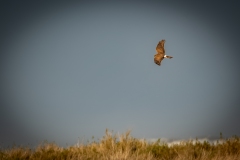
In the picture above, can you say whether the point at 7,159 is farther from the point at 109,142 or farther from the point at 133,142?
the point at 133,142

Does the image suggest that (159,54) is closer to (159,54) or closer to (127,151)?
(159,54)

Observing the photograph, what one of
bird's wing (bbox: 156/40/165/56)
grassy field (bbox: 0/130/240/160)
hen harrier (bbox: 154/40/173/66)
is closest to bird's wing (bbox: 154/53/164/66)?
hen harrier (bbox: 154/40/173/66)

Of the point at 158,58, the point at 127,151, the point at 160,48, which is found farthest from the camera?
the point at 160,48

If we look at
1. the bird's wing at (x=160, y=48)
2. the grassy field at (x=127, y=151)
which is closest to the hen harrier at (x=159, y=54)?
the bird's wing at (x=160, y=48)

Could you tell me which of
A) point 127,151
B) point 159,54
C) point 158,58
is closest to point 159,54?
point 159,54

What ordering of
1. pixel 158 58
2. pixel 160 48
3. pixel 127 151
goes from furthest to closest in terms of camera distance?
pixel 160 48
pixel 158 58
pixel 127 151

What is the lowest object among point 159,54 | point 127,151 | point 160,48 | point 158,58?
point 127,151

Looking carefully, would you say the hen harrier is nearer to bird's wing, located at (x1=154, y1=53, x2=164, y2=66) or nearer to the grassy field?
bird's wing, located at (x1=154, y1=53, x2=164, y2=66)

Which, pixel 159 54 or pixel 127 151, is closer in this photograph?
pixel 127 151

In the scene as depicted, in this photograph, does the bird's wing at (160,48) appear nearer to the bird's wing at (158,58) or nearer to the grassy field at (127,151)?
the bird's wing at (158,58)

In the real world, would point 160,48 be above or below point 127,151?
above

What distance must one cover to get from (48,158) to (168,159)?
13.4 feet

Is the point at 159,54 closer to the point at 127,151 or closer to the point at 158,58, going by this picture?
the point at 158,58

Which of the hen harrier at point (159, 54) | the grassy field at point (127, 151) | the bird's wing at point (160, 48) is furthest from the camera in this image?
the bird's wing at point (160, 48)
